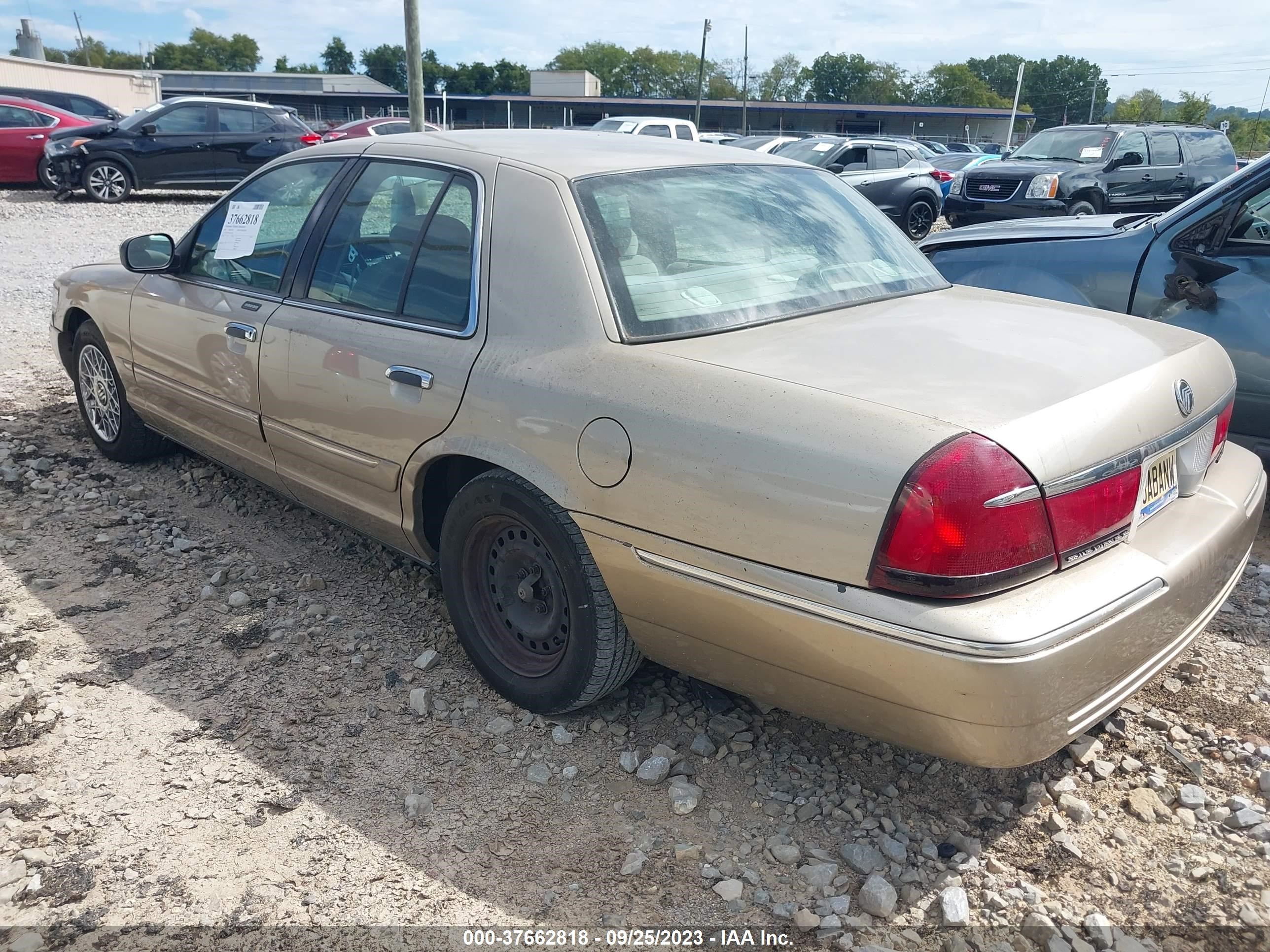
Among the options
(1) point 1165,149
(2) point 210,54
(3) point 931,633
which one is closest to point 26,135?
(1) point 1165,149

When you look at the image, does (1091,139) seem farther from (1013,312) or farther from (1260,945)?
(1260,945)

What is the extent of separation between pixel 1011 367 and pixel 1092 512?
0.40 meters

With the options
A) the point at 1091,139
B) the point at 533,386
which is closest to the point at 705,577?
the point at 533,386

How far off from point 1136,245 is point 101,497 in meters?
4.89

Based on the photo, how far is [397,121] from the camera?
2050 cm

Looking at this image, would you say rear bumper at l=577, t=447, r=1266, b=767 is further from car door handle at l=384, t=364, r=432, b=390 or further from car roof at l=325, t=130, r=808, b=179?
car roof at l=325, t=130, r=808, b=179

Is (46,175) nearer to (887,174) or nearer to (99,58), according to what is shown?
(887,174)

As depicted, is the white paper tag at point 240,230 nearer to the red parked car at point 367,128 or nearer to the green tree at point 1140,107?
the red parked car at point 367,128

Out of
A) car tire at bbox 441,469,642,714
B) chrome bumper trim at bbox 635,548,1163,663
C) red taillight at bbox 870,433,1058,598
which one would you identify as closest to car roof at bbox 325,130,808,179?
car tire at bbox 441,469,642,714

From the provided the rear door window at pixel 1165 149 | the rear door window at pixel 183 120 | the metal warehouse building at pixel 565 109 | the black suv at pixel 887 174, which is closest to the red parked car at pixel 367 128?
the rear door window at pixel 183 120

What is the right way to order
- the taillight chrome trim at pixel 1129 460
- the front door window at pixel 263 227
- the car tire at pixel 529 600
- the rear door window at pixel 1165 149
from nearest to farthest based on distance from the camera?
the taillight chrome trim at pixel 1129 460 → the car tire at pixel 529 600 → the front door window at pixel 263 227 → the rear door window at pixel 1165 149

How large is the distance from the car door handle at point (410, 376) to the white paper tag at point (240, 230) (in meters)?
1.19

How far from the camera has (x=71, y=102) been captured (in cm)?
1928

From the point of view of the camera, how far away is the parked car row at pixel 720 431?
2049 mm
